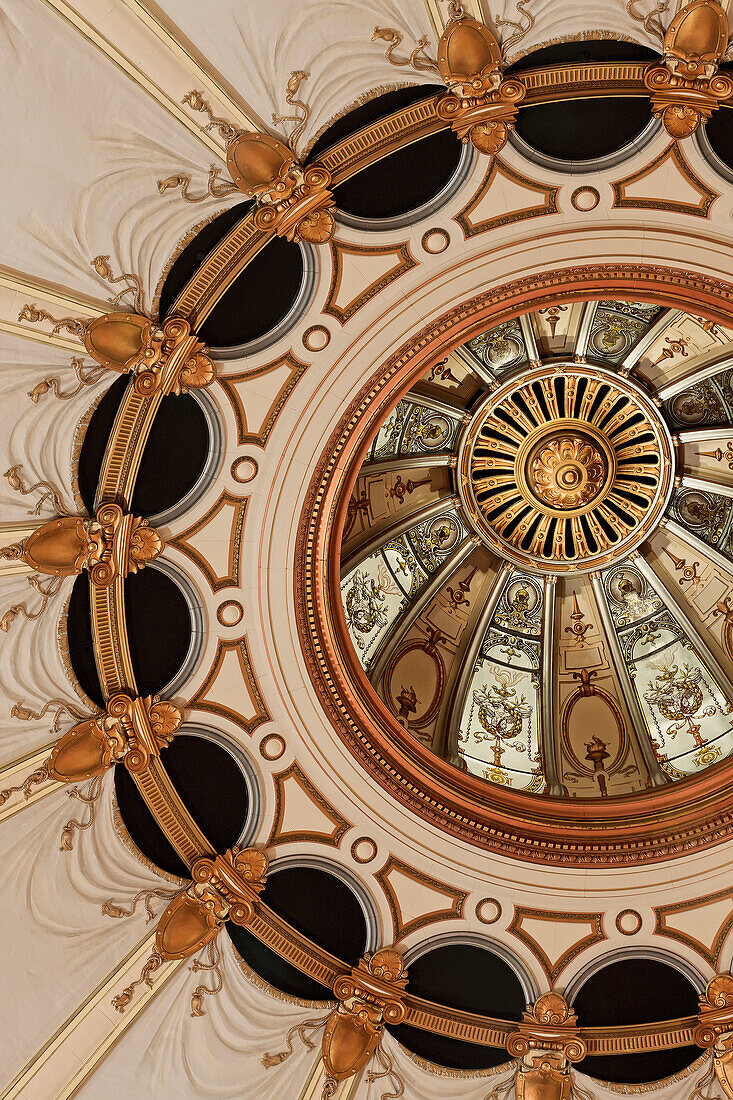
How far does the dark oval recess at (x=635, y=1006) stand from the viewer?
9.34 meters

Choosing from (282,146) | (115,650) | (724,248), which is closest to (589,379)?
(724,248)

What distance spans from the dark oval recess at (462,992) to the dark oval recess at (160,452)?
5.02 meters

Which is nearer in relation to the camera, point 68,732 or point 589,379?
point 68,732

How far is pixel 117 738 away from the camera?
882cm

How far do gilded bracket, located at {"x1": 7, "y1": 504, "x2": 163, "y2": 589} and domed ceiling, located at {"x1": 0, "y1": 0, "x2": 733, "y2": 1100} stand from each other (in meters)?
0.03

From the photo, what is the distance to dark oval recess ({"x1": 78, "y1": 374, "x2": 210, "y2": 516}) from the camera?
852 centimetres

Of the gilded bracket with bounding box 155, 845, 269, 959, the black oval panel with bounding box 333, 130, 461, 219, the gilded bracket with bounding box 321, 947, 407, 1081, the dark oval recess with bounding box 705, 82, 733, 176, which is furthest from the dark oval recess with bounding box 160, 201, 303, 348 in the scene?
the gilded bracket with bounding box 321, 947, 407, 1081

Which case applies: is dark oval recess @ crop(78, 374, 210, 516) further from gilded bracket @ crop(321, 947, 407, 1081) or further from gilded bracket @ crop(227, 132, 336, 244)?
gilded bracket @ crop(321, 947, 407, 1081)

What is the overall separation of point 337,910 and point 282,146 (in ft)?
22.5

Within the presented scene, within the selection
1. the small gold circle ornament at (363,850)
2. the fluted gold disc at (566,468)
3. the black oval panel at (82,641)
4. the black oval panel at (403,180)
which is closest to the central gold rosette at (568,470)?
the fluted gold disc at (566,468)

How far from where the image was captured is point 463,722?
12.7 m

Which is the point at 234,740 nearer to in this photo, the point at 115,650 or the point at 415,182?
the point at 115,650

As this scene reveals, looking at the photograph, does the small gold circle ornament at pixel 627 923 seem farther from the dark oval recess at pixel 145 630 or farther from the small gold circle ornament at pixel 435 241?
the small gold circle ornament at pixel 435 241

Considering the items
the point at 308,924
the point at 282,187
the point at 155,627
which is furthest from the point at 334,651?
the point at 282,187
